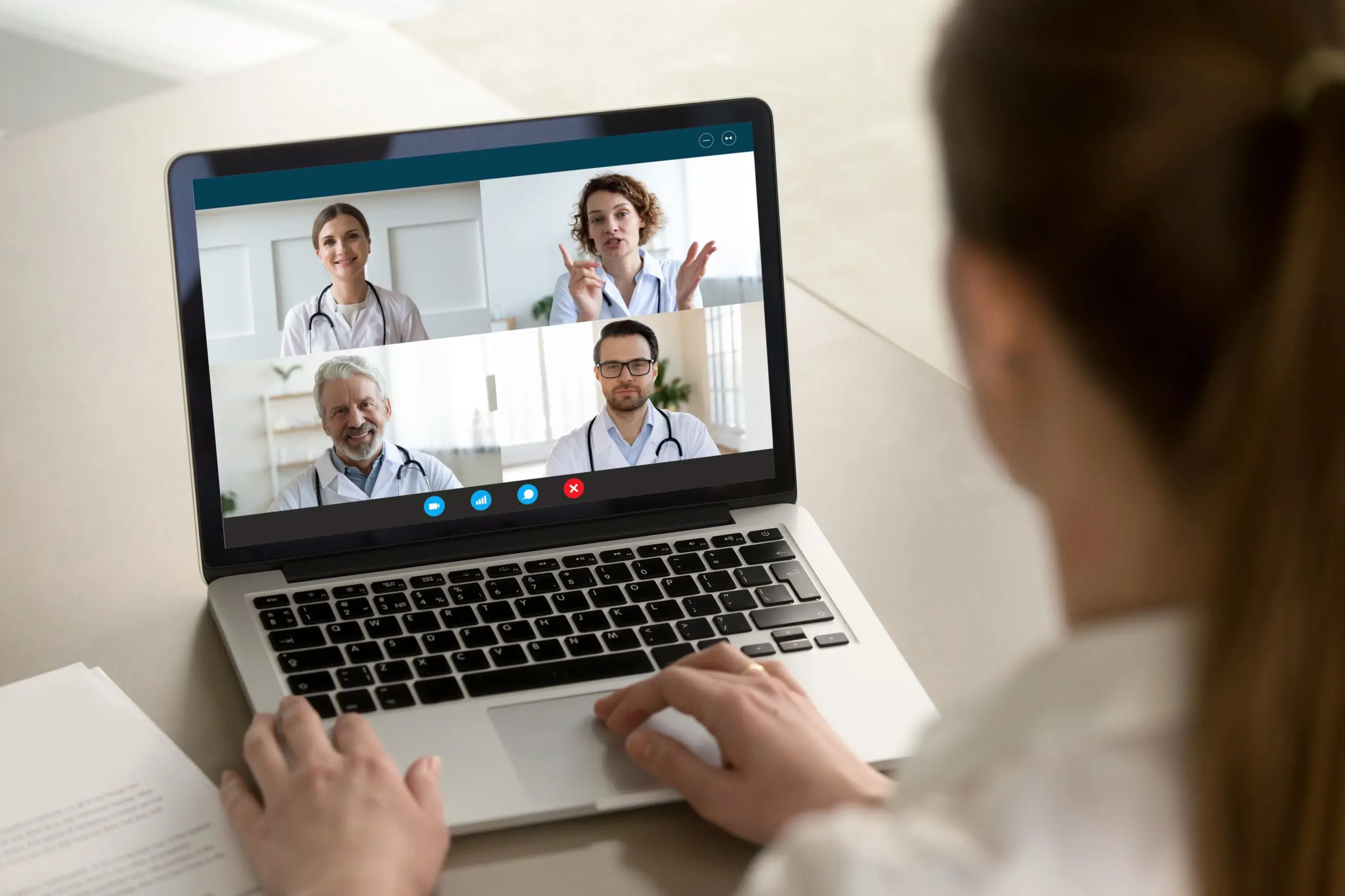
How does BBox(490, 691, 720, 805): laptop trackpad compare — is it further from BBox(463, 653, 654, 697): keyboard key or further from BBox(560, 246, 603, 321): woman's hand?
BBox(560, 246, 603, 321): woman's hand

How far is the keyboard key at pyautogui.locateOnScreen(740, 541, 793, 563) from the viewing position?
36.5 inches

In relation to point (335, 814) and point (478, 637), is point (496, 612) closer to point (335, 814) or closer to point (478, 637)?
point (478, 637)

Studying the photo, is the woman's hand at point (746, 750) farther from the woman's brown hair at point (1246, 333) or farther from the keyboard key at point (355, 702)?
the woman's brown hair at point (1246, 333)

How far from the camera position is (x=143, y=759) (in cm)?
76

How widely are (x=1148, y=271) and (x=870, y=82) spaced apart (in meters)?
1.77

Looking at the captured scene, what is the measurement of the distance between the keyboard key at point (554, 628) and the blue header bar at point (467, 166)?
0.31 meters

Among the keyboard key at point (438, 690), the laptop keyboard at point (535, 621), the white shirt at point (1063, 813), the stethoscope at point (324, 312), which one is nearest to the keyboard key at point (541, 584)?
the laptop keyboard at point (535, 621)

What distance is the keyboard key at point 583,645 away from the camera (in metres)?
0.83

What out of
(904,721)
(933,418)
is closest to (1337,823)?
(904,721)

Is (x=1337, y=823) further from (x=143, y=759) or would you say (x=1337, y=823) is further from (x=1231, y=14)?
(x=143, y=759)

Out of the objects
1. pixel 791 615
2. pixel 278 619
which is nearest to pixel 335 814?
pixel 278 619

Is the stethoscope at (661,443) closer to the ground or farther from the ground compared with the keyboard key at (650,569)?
farther from the ground

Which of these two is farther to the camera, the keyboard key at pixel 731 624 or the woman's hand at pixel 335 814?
the keyboard key at pixel 731 624

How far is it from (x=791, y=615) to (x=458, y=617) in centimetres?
21
